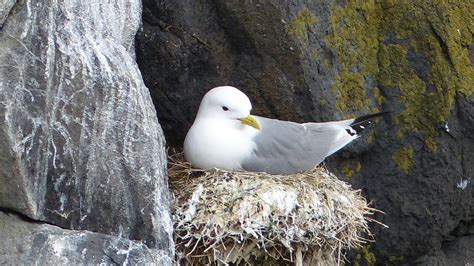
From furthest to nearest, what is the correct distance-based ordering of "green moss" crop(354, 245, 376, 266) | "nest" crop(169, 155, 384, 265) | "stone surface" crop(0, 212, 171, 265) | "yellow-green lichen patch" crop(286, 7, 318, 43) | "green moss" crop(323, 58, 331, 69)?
"green moss" crop(354, 245, 376, 266) < "green moss" crop(323, 58, 331, 69) < "yellow-green lichen patch" crop(286, 7, 318, 43) < "nest" crop(169, 155, 384, 265) < "stone surface" crop(0, 212, 171, 265)

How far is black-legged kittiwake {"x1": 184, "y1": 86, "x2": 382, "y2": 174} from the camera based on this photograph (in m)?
4.65

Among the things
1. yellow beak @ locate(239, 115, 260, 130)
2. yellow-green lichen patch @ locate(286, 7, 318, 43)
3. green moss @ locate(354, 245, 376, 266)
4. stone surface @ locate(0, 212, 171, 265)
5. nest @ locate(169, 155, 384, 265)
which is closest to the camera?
stone surface @ locate(0, 212, 171, 265)

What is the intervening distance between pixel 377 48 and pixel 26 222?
6.95 feet

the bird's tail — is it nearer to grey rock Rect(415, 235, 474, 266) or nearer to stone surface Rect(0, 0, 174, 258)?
grey rock Rect(415, 235, 474, 266)

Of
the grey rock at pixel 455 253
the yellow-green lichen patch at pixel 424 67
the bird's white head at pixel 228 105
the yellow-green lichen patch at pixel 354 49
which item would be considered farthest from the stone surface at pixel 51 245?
the grey rock at pixel 455 253

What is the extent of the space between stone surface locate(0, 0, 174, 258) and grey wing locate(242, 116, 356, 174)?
0.83 metres

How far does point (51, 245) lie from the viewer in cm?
361

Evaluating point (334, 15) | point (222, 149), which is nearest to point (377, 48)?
point (334, 15)

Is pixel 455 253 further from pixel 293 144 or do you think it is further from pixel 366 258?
pixel 293 144

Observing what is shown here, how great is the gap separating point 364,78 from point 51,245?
199 centimetres

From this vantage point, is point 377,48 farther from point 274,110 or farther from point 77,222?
point 77,222

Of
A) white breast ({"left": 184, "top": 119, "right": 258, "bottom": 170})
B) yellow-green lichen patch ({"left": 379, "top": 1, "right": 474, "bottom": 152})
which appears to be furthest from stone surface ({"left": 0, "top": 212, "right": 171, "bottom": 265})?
yellow-green lichen patch ({"left": 379, "top": 1, "right": 474, "bottom": 152})

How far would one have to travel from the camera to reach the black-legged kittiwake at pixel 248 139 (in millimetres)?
4648

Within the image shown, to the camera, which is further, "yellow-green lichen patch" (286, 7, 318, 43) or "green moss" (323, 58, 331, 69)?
Answer: "green moss" (323, 58, 331, 69)
